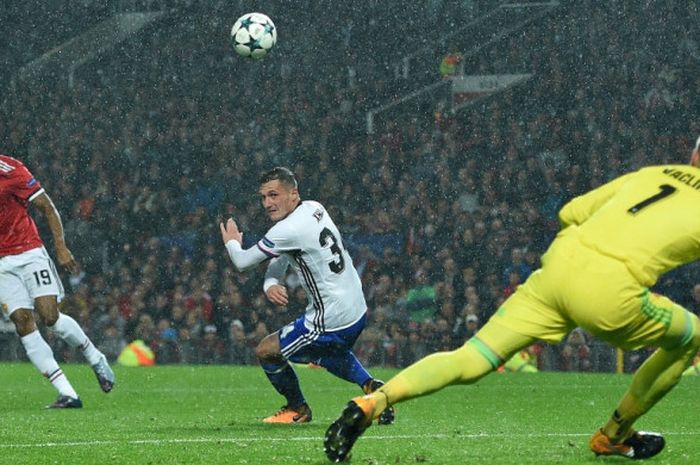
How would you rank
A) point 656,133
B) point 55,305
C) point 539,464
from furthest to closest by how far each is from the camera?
point 656,133, point 55,305, point 539,464

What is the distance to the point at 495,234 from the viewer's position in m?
20.3

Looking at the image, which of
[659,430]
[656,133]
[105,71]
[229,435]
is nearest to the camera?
[229,435]

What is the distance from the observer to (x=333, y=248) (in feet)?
30.2

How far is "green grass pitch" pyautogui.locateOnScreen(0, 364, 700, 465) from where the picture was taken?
6996mm

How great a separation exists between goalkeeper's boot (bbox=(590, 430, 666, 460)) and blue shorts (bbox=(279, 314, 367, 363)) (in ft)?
8.85

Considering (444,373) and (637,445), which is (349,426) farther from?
(637,445)

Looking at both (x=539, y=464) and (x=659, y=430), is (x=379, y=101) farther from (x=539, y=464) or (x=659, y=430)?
(x=539, y=464)

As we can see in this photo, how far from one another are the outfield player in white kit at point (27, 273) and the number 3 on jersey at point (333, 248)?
2729 millimetres

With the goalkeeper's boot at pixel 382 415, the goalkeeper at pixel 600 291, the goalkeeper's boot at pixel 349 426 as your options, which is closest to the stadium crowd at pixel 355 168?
the goalkeeper's boot at pixel 382 415

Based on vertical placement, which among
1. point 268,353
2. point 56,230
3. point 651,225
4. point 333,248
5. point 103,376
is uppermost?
point 56,230

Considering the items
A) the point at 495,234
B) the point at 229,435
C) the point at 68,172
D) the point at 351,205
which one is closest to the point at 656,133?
the point at 495,234

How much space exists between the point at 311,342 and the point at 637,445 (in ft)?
9.47

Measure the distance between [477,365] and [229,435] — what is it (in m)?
2.56

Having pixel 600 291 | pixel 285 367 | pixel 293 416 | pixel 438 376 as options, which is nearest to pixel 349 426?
pixel 438 376
